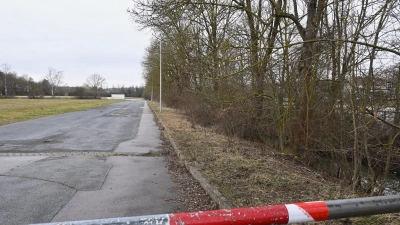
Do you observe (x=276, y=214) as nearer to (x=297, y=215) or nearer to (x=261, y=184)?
(x=297, y=215)

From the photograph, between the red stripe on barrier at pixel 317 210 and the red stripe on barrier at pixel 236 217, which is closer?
the red stripe on barrier at pixel 236 217

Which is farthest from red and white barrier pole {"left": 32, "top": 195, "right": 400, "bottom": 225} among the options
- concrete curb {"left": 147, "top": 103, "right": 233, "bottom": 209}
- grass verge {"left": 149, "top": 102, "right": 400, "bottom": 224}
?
concrete curb {"left": 147, "top": 103, "right": 233, "bottom": 209}

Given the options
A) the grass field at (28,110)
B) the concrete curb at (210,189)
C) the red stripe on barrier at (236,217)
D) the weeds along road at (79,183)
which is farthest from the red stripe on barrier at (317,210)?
the grass field at (28,110)

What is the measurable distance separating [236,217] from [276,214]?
0.97 feet

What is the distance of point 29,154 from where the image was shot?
8508mm

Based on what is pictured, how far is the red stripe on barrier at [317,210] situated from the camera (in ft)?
6.83

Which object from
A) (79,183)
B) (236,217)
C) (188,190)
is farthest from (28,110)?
(236,217)

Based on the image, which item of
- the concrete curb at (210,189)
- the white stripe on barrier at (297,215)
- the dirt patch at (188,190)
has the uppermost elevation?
the white stripe on barrier at (297,215)

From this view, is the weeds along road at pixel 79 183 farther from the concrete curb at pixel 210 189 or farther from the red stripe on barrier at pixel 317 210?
the red stripe on barrier at pixel 317 210

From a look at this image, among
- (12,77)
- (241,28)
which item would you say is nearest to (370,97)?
(241,28)

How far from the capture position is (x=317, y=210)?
2.10 meters

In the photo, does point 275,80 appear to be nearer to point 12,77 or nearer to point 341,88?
point 341,88

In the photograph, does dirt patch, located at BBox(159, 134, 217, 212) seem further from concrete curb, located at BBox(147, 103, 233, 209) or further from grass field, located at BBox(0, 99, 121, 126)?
grass field, located at BBox(0, 99, 121, 126)

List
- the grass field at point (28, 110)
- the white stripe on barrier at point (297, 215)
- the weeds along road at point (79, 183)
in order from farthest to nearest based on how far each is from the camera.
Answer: the grass field at point (28, 110) < the weeds along road at point (79, 183) < the white stripe on barrier at point (297, 215)
